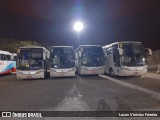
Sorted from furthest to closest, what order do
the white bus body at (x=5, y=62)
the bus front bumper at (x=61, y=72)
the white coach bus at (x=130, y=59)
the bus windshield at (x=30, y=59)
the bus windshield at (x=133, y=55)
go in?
the white bus body at (x=5, y=62)
the bus front bumper at (x=61, y=72)
the bus windshield at (x=30, y=59)
the bus windshield at (x=133, y=55)
the white coach bus at (x=130, y=59)

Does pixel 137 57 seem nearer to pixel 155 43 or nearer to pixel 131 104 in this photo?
pixel 131 104

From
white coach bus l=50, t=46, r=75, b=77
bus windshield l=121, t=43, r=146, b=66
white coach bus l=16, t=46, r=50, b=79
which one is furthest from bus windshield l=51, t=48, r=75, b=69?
bus windshield l=121, t=43, r=146, b=66

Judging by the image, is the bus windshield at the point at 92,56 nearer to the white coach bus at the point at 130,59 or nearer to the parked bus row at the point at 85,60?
the parked bus row at the point at 85,60

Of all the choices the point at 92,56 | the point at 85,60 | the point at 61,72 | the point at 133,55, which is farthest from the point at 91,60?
the point at 133,55

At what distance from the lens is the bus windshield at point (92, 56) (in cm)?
2080

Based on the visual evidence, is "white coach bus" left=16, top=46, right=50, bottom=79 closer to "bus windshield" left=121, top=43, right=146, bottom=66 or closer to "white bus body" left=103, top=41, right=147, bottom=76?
"white bus body" left=103, top=41, right=147, bottom=76

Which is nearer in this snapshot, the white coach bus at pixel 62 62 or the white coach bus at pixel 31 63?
the white coach bus at pixel 31 63

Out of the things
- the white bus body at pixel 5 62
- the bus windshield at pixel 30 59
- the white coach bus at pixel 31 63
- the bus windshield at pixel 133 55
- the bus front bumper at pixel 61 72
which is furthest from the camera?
the white bus body at pixel 5 62

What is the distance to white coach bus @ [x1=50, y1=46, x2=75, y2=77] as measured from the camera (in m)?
19.4

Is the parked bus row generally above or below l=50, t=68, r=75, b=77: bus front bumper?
above

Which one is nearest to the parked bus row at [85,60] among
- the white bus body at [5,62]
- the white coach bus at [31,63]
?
the white coach bus at [31,63]

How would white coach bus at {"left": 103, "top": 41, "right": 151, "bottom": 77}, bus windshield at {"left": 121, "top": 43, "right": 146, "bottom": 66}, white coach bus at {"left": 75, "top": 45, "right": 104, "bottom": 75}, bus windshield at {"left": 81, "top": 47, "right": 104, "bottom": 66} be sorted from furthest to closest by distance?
bus windshield at {"left": 81, "top": 47, "right": 104, "bottom": 66}
white coach bus at {"left": 75, "top": 45, "right": 104, "bottom": 75}
bus windshield at {"left": 121, "top": 43, "right": 146, "bottom": 66}
white coach bus at {"left": 103, "top": 41, "right": 151, "bottom": 77}

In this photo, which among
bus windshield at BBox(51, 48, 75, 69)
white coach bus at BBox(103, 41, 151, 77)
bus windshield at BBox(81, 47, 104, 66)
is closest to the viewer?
white coach bus at BBox(103, 41, 151, 77)

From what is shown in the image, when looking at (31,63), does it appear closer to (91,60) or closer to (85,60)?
(85,60)
